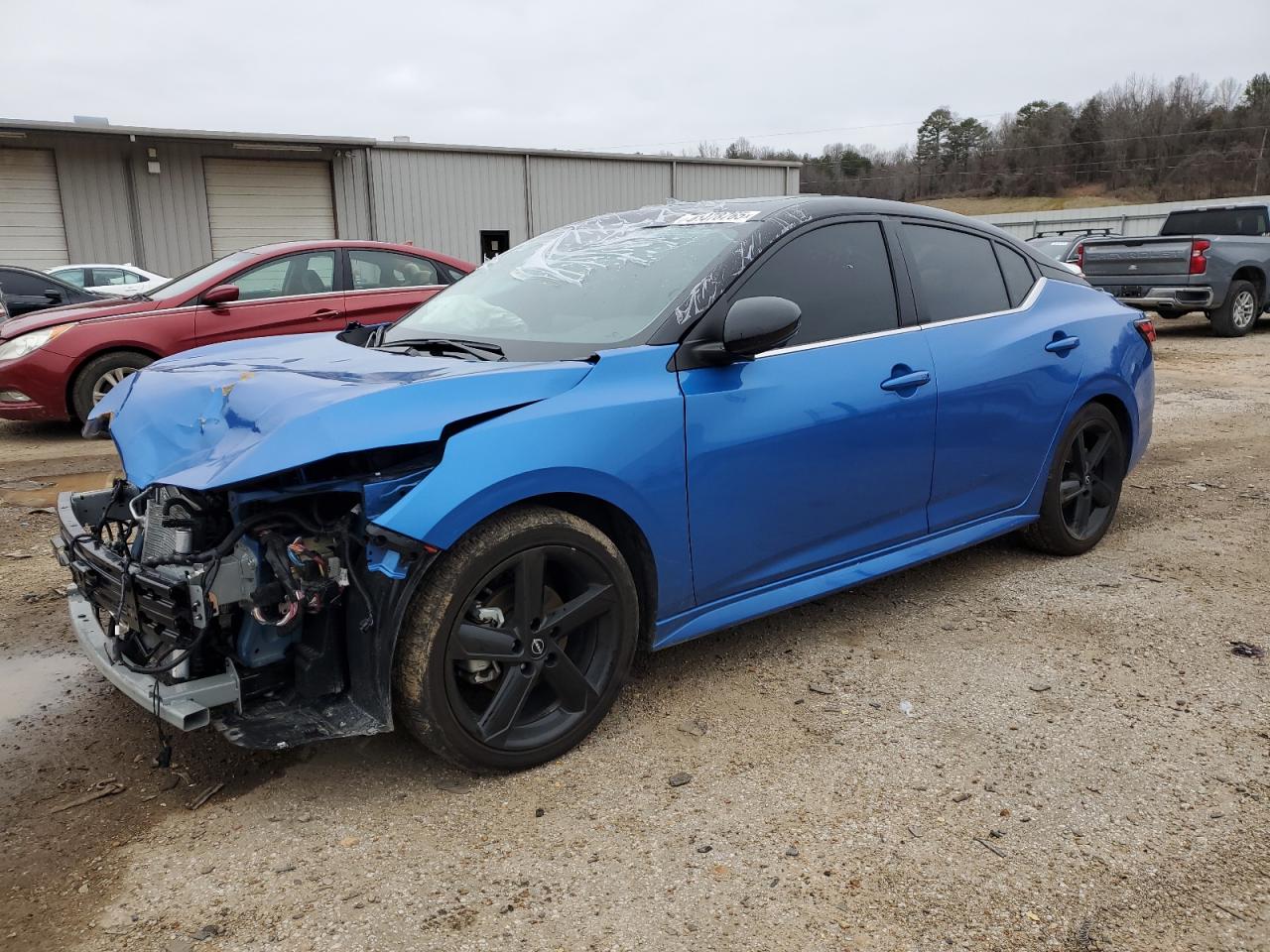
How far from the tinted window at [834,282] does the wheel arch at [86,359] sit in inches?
241

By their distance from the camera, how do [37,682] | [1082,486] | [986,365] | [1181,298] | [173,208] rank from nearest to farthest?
[37,682] → [986,365] → [1082,486] → [1181,298] → [173,208]

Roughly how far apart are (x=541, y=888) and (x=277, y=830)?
0.75 meters

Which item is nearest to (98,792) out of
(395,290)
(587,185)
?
(395,290)

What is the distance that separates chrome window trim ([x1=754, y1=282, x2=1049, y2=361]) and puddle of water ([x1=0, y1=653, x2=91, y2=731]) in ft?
8.64

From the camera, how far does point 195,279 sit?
26.5ft

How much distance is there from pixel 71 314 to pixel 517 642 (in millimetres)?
6780

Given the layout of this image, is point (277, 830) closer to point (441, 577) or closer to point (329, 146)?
point (441, 577)

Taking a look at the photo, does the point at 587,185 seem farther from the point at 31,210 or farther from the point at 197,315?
the point at 197,315

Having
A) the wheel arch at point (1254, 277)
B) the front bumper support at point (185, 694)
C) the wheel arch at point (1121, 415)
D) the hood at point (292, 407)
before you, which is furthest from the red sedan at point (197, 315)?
the wheel arch at point (1254, 277)

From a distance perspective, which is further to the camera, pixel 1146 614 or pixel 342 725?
pixel 1146 614

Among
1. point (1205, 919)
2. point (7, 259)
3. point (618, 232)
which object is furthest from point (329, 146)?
point (1205, 919)

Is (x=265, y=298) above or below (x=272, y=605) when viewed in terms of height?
above

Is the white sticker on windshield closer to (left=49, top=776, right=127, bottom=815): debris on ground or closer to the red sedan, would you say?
(left=49, top=776, right=127, bottom=815): debris on ground

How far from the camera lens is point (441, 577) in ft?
8.18
